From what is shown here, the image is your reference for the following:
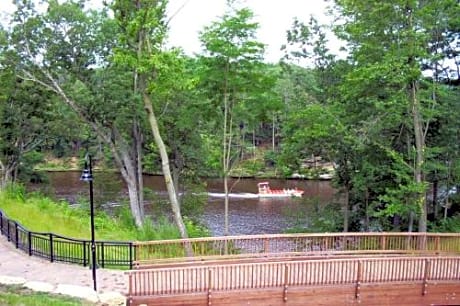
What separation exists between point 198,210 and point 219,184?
2398cm

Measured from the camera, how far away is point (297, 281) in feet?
31.7

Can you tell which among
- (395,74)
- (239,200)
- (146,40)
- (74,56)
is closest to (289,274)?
(395,74)

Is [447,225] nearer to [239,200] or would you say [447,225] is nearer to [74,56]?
[74,56]

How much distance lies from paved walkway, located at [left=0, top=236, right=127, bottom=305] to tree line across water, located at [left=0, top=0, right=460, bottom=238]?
181 inches

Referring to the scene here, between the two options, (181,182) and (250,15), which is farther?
(181,182)

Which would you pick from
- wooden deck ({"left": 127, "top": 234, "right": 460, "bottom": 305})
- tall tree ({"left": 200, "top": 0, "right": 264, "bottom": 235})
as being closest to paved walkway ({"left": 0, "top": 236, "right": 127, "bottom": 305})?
wooden deck ({"left": 127, "top": 234, "right": 460, "bottom": 305})

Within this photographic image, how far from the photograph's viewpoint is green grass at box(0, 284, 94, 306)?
727 cm

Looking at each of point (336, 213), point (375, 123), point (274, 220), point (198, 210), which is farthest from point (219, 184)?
point (375, 123)

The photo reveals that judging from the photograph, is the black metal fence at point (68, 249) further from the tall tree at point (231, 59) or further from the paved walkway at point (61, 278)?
the tall tree at point (231, 59)

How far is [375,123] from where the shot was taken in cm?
1598

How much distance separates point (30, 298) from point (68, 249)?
343cm

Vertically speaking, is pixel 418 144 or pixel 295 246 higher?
pixel 418 144

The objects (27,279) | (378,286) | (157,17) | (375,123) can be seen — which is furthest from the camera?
(375,123)

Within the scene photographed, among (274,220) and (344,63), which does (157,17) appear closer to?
(344,63)
